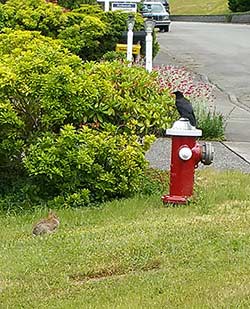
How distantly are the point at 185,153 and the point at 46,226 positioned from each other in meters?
1.49

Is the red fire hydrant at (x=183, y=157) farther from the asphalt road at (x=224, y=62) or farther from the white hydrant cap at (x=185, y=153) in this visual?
the asphalt road at (x=224, y=62)

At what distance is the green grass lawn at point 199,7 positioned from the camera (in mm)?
56406

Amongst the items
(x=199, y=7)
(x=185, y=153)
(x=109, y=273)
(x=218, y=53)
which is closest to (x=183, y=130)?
(x=185, y=153)

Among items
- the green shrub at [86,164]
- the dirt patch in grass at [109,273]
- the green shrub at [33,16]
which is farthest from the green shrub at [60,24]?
the dirt patch in grass at [109,273]

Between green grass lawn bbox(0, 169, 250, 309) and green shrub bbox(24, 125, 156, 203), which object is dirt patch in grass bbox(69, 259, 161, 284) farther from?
green shrub bbox(24, 125, 156, 203)

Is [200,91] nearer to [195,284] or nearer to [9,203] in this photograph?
[9,203]

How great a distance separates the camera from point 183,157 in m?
7.45

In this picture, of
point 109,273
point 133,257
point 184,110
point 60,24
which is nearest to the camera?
point 109,273

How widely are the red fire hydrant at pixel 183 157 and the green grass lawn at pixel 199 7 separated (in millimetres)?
47769

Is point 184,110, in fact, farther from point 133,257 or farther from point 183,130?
point 133,257

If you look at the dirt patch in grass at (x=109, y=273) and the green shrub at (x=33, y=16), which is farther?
the green shrub at (x=33, y=16)

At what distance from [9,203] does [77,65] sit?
159 centimetres

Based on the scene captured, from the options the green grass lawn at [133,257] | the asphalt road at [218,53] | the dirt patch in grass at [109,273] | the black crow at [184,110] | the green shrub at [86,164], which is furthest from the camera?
the asphalt road at [218,53]

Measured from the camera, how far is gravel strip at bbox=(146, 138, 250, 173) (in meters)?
9.99
